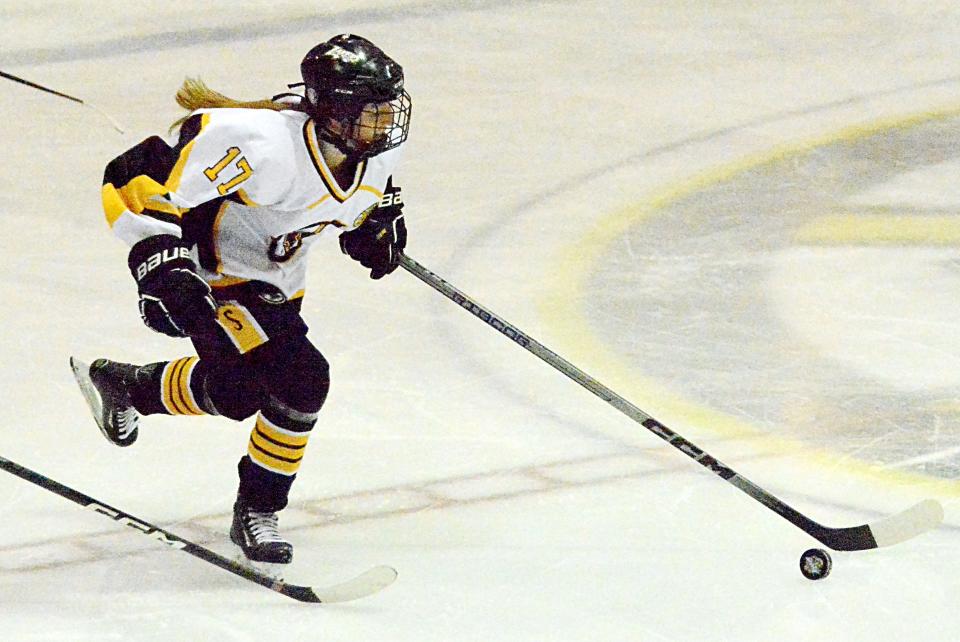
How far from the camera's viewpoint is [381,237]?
3.66 m

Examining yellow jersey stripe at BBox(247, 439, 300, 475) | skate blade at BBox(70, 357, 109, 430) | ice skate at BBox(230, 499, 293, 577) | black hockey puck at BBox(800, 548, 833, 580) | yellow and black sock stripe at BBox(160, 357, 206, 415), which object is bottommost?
black hockey puck at BBox(800, 548, 833, 580)

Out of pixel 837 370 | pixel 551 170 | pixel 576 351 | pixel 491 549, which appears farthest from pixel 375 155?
pixel 551 170

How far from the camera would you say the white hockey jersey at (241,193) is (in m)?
3.12

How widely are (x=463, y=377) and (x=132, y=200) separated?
149cm

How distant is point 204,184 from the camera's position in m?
3.12

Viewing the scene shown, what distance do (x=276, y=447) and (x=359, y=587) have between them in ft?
1.06

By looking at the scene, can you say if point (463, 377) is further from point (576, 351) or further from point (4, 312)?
point (4, 312)

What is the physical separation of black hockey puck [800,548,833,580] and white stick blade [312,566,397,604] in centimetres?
79

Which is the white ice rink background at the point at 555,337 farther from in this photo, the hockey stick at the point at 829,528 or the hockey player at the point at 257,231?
the hockey player at the point at 257,231

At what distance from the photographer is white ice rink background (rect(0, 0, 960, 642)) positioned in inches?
132

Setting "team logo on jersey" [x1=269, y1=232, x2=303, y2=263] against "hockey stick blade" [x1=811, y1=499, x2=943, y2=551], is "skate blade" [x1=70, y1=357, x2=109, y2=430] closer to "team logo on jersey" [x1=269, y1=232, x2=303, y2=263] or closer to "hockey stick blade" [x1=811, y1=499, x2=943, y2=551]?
"team logo on jersey" [x1=269, y1=232, x2=303, y2=263]

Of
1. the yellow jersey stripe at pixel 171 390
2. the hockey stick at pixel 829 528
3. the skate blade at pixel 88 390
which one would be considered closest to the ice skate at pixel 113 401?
the skate blade at pixel 88 390

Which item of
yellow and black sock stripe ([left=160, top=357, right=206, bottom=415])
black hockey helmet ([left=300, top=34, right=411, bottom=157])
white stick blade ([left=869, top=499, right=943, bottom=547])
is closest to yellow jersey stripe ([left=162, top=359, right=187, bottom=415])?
yellow and black sock stripe ([left=160, top=357, right=206, bottom=415])

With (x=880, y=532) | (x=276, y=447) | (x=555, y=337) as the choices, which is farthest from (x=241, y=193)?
(x=555, y=337)
